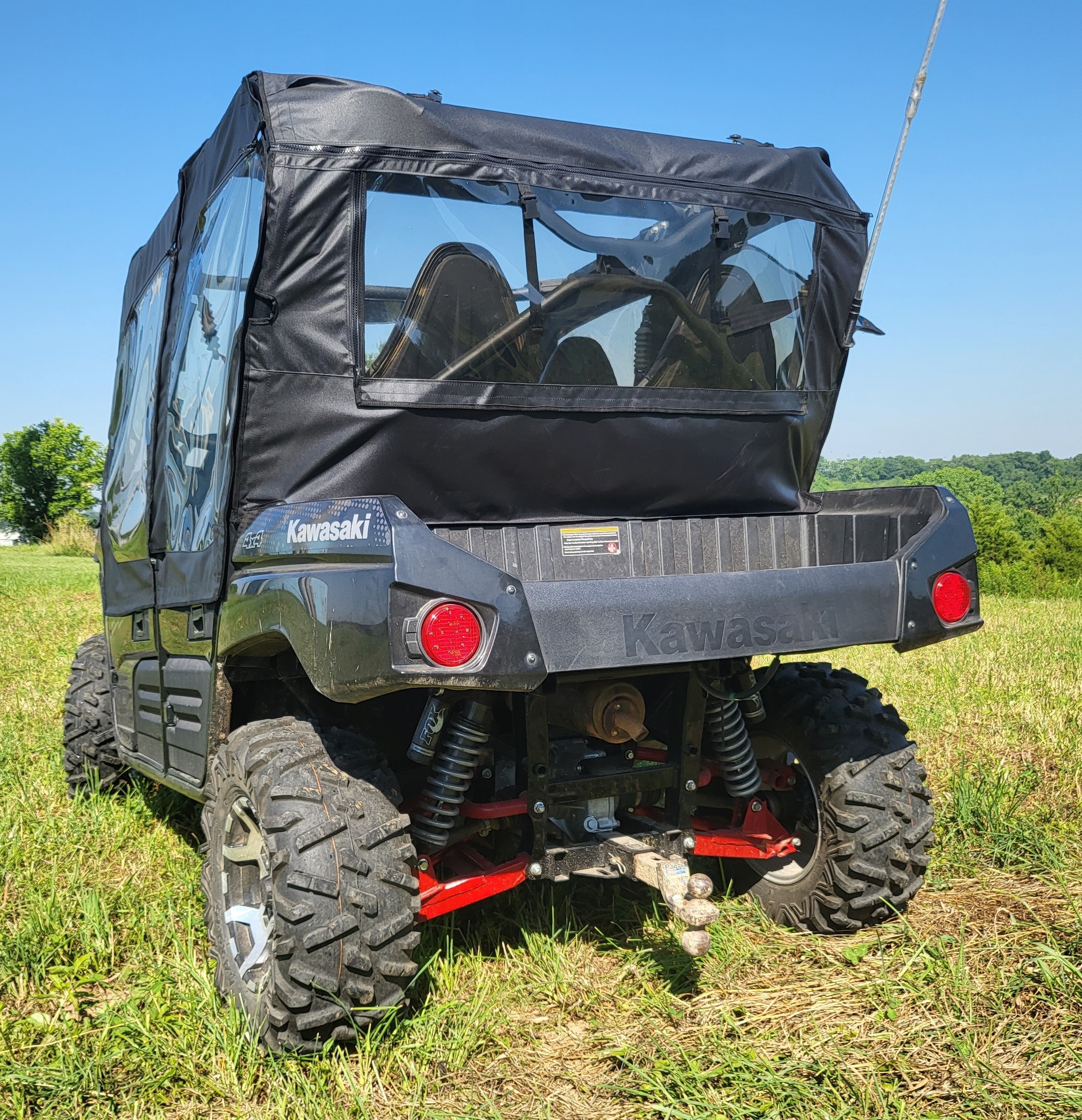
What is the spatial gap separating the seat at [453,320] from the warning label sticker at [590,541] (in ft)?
1.80

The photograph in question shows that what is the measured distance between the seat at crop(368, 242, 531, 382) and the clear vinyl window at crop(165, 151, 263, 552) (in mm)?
459

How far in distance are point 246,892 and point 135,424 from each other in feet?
8.02

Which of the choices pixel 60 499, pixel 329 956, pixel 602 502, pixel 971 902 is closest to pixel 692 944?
pixel 329 956

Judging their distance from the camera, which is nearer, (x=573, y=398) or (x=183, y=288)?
(x=573, y=398)

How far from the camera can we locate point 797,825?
12.0 feet

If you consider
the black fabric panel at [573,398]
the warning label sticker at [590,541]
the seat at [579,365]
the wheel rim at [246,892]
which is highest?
the seat at [579,365]

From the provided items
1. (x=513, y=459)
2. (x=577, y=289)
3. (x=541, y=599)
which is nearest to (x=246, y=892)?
(x=541, y=599)

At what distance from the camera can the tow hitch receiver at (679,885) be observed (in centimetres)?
294

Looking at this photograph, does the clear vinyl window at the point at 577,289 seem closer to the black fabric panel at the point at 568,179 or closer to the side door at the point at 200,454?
the black fabric panel at the point at 568,179

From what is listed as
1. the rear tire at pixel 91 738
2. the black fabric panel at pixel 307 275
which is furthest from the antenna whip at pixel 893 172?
the rear tire at pixel 91 738

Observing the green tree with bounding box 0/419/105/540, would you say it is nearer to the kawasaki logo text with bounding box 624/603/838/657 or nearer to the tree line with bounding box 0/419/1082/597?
the tree line with bounding box 0/419/1082/597

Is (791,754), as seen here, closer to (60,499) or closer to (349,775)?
(349,775)

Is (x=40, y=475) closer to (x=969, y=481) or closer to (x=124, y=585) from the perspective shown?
(x=969, y=481)

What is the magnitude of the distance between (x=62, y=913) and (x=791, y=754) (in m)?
2.49
